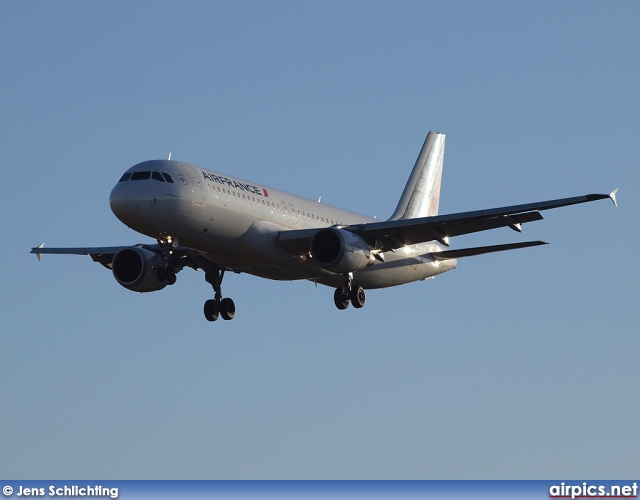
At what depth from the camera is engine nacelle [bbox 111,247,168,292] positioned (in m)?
54.1

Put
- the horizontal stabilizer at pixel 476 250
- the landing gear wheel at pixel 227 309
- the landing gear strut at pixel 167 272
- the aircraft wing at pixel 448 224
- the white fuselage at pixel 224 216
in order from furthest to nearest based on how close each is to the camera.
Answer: the landing gear wheel at pixel 227 309, the horizontal stabilizer at pixel 476 250, the landing gear strut at pixel 167 272, the aircraft wing at pixel 448 224, the white fuselage at pixel 224 216

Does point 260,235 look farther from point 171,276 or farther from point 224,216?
point 171,276

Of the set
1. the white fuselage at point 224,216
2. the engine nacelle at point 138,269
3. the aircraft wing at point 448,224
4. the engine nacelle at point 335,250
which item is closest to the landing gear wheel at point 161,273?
the engine nacelle at point 138,269

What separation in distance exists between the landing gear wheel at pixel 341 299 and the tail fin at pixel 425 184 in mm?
10492

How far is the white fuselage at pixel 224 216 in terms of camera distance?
48.3 m

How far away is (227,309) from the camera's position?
5672 cm

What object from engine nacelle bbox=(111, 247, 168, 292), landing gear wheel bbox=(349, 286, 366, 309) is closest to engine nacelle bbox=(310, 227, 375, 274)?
landing gear wheel bbox=(349, 286, 366, 309)

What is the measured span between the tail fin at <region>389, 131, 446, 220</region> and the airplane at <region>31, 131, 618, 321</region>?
6.18 meters

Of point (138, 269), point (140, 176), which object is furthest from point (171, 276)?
point (140, 176)

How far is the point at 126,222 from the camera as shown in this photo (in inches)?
1902

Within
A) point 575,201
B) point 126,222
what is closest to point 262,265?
point 126,222

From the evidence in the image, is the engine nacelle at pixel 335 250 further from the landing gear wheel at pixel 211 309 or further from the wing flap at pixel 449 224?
the landing gear wheel at pixel 211 309

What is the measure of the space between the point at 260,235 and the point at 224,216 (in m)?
1.99

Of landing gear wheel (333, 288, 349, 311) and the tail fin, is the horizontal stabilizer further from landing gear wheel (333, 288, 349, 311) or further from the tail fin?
landing gear wheel (333, 288, 349, 311)
